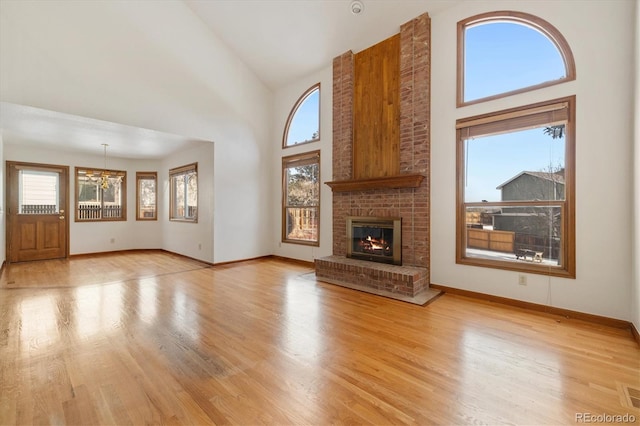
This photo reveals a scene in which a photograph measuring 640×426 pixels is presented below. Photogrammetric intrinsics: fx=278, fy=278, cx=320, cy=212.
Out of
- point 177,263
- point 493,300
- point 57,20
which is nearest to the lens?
point 493,300

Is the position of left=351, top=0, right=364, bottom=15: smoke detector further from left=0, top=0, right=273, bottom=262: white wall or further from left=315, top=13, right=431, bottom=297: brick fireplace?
left=0, top=0, right=273, bottom=262: white wall

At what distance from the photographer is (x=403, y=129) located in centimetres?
418

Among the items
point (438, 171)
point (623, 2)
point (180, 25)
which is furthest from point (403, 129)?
point (180, 25)

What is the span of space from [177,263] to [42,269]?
89.3 inches

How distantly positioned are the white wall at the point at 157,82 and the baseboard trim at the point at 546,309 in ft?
13.7

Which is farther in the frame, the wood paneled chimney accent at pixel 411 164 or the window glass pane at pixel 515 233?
the wood paneled chimney accent at pixel 411 164

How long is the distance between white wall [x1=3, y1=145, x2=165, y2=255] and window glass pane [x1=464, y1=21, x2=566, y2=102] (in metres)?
7.47

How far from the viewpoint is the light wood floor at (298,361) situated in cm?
158

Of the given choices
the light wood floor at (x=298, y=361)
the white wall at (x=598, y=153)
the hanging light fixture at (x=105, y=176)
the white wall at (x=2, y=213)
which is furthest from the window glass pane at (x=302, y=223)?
the white wall at (x=2, y=213)

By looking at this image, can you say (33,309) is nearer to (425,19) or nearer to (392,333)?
(392,333)

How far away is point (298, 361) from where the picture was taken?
2.09m

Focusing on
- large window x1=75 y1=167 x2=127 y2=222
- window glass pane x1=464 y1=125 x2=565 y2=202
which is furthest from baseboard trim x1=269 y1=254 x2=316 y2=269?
large window x1=75 y1=167 x2=127 y2=222

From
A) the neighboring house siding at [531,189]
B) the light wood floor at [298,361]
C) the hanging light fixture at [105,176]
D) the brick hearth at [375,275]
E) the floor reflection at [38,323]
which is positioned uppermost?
the hanging light fixture at [105,176]

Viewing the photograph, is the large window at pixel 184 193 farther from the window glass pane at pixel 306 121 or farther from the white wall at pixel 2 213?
the white wall at pixel 2 213
